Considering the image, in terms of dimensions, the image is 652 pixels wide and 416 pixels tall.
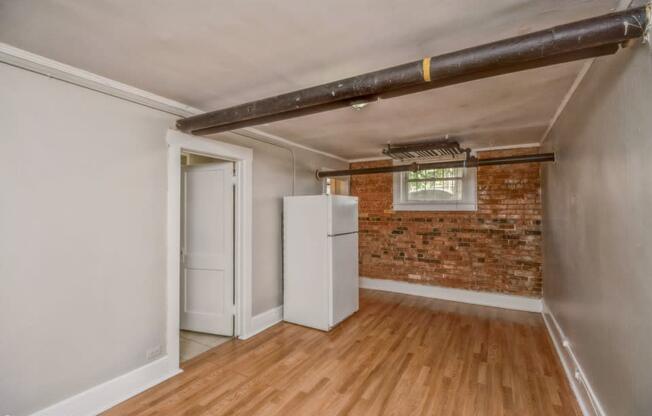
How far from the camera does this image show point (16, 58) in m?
1.82

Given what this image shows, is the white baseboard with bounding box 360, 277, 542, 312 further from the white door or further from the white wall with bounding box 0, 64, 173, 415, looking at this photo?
the white wall with bounding box 0, 64, 173, 415

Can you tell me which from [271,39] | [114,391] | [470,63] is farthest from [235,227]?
[470,63]

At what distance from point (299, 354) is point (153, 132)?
2546 millimetres

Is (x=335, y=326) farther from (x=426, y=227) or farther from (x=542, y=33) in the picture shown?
(x=542, y=33)

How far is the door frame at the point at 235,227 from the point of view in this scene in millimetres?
2717

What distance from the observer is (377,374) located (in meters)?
2.75

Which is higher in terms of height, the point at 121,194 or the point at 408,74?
the point at 408,74

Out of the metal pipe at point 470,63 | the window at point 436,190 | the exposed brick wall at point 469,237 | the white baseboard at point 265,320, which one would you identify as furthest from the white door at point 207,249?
the window at point 436,190

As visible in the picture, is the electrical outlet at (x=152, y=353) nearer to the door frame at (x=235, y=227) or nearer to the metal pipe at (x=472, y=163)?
the door frame at (x=235, y=227)

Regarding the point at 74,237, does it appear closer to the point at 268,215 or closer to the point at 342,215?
the point at 268,215

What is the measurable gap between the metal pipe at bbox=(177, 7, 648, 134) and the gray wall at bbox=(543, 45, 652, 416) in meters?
0.18

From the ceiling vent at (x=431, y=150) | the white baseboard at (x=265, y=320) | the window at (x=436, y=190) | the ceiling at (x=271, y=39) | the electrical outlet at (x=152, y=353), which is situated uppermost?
the ceiling at (x=271, y=39)

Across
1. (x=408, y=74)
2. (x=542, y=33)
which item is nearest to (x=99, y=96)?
(x=408, y=74)

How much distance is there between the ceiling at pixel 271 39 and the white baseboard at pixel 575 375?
2221 millimetres
